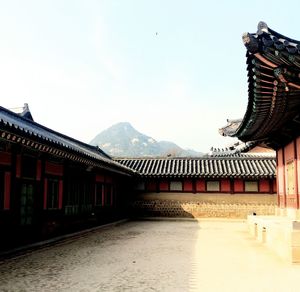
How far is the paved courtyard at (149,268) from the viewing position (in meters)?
7.21

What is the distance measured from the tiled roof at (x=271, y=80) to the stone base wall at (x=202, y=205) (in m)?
14.9

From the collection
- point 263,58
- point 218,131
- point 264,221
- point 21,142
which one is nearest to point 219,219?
point 218,131

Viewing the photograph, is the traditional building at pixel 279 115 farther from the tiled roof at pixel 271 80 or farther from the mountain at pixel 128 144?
the mountain at pixel 128 144

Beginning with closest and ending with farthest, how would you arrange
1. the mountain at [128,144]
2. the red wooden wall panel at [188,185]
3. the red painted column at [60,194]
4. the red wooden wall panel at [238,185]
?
the red painted column at [60,194], the red wooden wall panel at [238,185], the red wooden wall panel at [188,185], the mountain at [128,144]

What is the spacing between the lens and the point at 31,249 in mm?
11117

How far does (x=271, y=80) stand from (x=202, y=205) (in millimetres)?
20490

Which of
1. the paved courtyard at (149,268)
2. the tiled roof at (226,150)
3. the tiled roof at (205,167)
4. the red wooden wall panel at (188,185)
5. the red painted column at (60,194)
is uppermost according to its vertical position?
the tiled roof at (226,150)

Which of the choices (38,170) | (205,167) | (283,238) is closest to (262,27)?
(283,238)

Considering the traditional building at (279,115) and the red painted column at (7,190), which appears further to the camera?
the red painted column at (7,190)

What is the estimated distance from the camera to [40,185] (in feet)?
42.5

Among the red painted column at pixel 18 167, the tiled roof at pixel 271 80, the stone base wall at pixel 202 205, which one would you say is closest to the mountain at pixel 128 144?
the stone base wall at pixel 202 205

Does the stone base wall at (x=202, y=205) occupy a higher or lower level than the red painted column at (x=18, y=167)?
lower

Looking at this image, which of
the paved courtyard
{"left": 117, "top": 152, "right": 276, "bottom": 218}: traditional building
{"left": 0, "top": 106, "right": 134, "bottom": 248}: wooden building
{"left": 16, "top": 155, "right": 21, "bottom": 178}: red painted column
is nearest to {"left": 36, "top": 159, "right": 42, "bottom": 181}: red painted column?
{"left": 0, "top": 106, "right": 134, "bottom": 248}: wooden building

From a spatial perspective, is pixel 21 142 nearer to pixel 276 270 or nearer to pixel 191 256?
pixel 191 256
